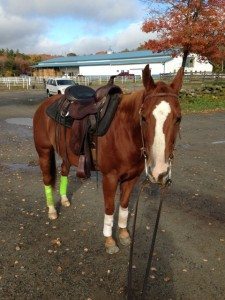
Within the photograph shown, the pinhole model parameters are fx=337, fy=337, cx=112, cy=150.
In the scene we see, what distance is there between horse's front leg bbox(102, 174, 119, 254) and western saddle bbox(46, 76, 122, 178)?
397mm

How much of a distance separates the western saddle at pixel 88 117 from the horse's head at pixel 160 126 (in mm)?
1184

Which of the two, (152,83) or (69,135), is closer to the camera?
(152,83)

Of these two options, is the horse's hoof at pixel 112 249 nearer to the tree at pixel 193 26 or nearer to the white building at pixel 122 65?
the tree at pixel 193 26

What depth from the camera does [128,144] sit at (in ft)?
13.6

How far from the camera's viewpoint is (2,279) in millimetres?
4051

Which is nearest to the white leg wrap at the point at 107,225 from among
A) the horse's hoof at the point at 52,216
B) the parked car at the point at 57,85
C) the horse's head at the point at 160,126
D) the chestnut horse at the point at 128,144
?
the chestnut horse at the point at 128,144

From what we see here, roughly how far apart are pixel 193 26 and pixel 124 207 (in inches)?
732

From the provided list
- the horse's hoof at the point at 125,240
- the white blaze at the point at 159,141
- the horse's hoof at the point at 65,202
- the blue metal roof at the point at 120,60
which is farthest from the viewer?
the blue metal roof at the point at 120,60

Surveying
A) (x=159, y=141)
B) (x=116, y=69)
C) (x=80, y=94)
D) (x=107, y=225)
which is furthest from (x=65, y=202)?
(x=116, y=69)

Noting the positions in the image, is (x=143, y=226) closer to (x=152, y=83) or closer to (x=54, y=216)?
(x=54, y=216)

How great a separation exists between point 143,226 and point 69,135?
1.85 m

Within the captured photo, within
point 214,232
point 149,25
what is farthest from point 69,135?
point 149,25

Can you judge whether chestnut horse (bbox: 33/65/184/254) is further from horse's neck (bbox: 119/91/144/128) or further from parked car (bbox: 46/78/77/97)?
parked car (bbox: 46/78/77/97)

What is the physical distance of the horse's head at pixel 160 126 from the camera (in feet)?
10.2
